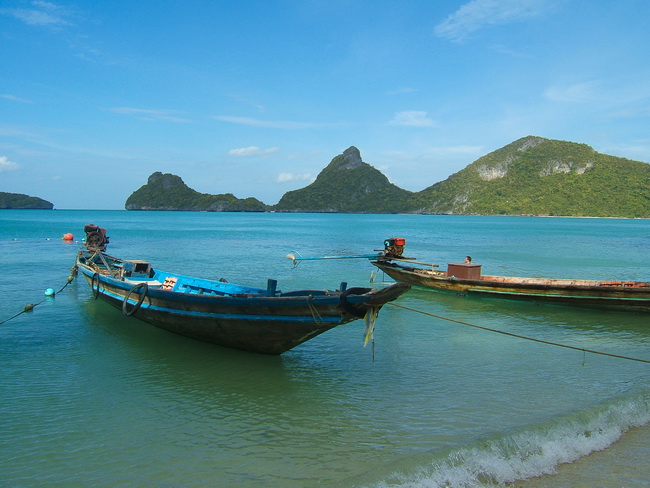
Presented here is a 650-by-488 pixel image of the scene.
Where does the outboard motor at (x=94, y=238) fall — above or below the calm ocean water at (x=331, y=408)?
above

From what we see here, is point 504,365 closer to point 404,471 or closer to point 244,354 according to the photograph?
point 404,471

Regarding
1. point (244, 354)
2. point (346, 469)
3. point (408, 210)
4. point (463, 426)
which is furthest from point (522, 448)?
point (408, 210)

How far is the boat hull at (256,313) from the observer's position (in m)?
7.39

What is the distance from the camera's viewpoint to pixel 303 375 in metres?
8.57

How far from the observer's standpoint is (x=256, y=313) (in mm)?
8344

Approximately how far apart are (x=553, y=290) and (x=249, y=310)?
11063 mm

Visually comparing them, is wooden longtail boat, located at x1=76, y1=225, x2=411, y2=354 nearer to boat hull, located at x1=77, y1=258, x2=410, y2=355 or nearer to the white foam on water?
boat hull, located at x1=77, y1=258, x2=410, y2=355

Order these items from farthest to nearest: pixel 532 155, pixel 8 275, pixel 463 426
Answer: pixel 532 155 < pixel 8 275 < pixel 463 426

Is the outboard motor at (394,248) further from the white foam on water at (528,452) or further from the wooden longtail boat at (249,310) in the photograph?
the white foam on water at (528,452)

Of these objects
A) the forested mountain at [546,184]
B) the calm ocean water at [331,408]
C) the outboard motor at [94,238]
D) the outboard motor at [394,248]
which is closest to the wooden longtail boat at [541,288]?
the outboard motor at [394,248]

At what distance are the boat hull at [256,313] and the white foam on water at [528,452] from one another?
2.49 meters

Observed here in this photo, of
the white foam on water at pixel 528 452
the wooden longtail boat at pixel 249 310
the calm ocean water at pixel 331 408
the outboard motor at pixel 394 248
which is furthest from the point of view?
the outboard motor at pixel 394 248

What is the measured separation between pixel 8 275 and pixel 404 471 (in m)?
22.3

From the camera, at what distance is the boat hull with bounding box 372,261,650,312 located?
1379 cm
